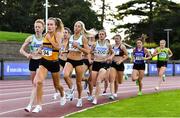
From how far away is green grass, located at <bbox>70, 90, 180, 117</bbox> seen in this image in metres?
11.9

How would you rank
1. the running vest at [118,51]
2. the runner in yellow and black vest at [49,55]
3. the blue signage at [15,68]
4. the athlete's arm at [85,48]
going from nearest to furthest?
the runner in yellow and black vest at [49,55]
the athlete's arm at [85,48]
the running vest at [118,51]
the blue signage at [15,68]

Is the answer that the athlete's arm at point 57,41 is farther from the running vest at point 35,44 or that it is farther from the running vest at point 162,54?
the running vest at point 162,54

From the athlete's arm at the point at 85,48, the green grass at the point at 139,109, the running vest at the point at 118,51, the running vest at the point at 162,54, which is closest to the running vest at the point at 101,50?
the athlete's arm at the point at 85,48

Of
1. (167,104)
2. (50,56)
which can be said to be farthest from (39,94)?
(167,104)

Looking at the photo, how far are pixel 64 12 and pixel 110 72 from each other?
62.0 m

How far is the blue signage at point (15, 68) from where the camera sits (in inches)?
1222

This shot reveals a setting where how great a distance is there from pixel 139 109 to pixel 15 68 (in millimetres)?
19404

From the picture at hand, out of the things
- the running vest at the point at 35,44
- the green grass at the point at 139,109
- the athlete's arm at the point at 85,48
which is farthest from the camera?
the athlete's arm at the point at 85,48

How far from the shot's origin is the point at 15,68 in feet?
104

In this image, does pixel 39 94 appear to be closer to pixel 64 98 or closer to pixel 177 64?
pixel 64 98

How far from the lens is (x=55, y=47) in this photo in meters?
11.8

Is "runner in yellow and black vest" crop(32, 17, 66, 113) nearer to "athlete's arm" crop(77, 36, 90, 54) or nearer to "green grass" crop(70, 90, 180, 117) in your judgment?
"green grass" crop(70, 90, 180, 117)

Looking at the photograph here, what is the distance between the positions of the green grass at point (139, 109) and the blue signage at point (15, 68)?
16494mm

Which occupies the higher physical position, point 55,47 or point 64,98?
point 55,47
